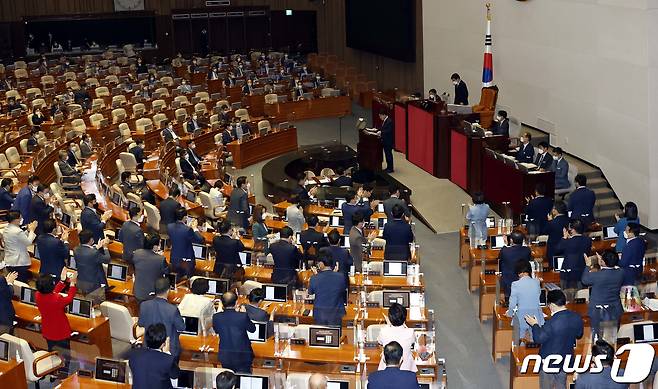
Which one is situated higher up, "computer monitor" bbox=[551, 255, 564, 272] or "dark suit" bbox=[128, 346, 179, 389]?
"dark suit" bbox=[128, 346, 179, 389]

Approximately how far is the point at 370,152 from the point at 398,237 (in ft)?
26.5

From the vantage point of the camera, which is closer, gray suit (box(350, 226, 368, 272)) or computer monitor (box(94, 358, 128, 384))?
computer monitor (box(94, 358, 128, 384))

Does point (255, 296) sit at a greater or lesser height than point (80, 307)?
greater

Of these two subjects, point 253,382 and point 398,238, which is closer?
point 253,382

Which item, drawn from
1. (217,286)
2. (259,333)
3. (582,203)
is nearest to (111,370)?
(259,333)

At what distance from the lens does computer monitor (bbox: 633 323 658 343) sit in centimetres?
1013

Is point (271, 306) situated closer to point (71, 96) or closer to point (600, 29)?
point (600, 29)

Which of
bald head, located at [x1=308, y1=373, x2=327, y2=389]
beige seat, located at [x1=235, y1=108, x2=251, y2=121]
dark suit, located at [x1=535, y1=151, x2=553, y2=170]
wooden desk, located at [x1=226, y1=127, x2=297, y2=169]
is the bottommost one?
wooden desk, located at [x1=226, y1=127, x2=297, y2=169]

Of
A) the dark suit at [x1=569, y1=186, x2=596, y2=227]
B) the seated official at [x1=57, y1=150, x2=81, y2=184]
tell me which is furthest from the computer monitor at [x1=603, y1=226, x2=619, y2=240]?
the seated official at [x1=57, y1=150, x2=81, y2=184]

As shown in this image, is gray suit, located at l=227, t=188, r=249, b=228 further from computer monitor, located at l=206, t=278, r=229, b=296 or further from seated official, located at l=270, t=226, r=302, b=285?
computer monitor, located at l=206, t=278, r=229, b=296

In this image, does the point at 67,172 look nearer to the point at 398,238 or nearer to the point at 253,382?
the point at 398,238

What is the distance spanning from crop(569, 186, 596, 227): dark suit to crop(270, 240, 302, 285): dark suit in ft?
18.5

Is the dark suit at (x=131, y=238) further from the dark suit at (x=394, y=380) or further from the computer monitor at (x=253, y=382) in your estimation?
the dark suit at (x=394, y=380)

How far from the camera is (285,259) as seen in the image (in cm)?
1267
